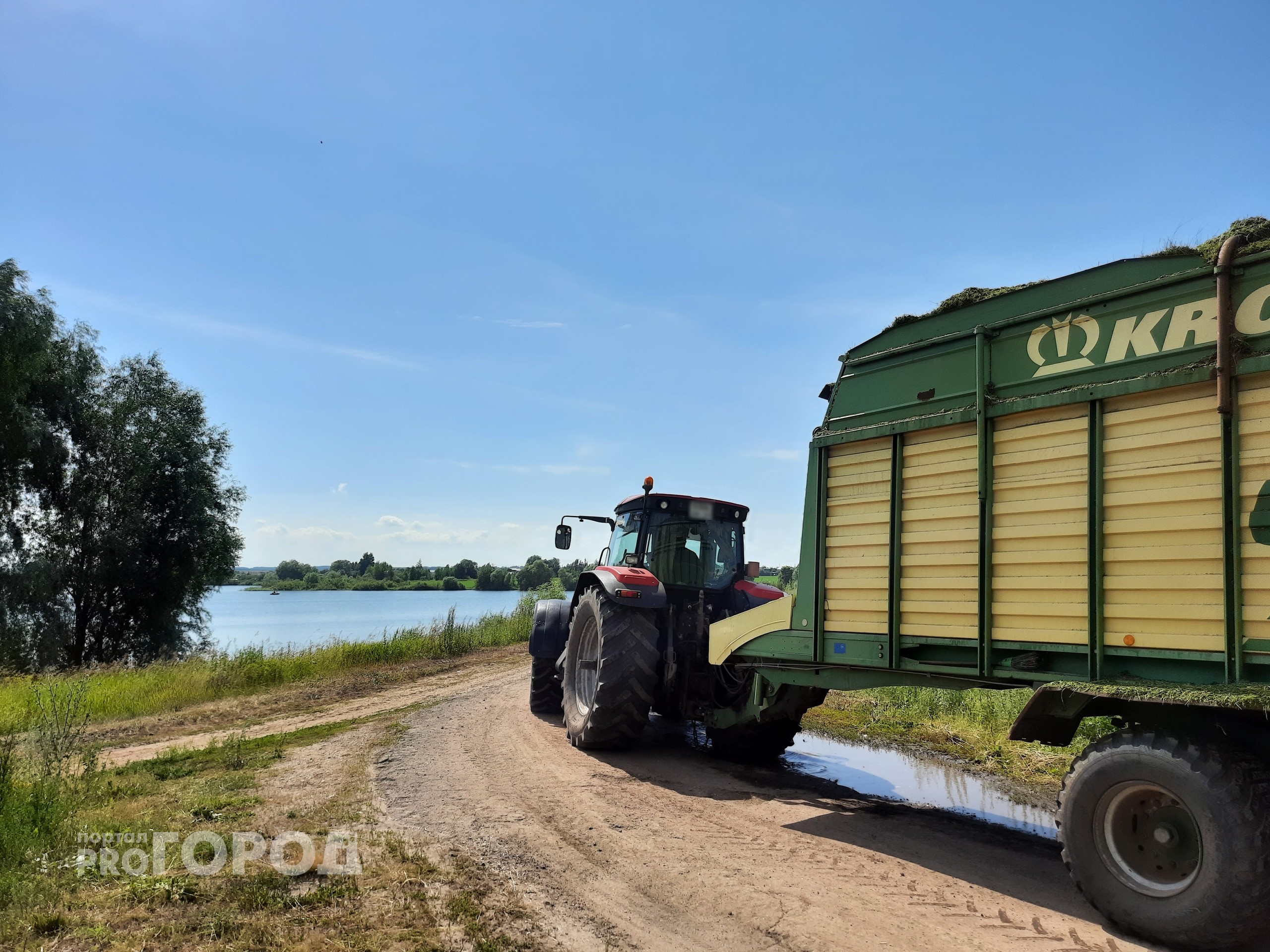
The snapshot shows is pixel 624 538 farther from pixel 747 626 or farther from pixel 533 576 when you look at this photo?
pixel 533 576

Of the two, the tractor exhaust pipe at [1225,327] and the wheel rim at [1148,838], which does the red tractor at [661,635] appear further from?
the tractor exhaust pipe at [1225,327]

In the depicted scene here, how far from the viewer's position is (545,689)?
10016 mm

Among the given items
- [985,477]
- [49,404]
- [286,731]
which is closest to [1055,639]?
[985,477]

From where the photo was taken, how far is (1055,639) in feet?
13.4

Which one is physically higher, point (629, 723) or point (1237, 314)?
point (1237, 314)

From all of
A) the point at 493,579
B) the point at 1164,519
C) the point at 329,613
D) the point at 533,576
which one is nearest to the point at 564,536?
the point at 1164,519

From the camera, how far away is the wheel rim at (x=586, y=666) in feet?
26.8

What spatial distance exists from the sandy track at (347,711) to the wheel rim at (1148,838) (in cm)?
743

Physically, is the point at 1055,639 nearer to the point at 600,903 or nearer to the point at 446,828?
the point at 600,903

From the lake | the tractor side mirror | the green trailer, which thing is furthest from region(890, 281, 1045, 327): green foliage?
the lake

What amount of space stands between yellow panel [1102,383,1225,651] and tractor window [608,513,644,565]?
5.42m

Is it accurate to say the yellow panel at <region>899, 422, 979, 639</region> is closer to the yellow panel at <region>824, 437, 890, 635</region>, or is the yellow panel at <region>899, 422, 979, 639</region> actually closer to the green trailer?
the green trailer

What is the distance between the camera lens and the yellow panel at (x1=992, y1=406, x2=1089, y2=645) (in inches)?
160

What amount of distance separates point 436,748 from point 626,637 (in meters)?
2.29
